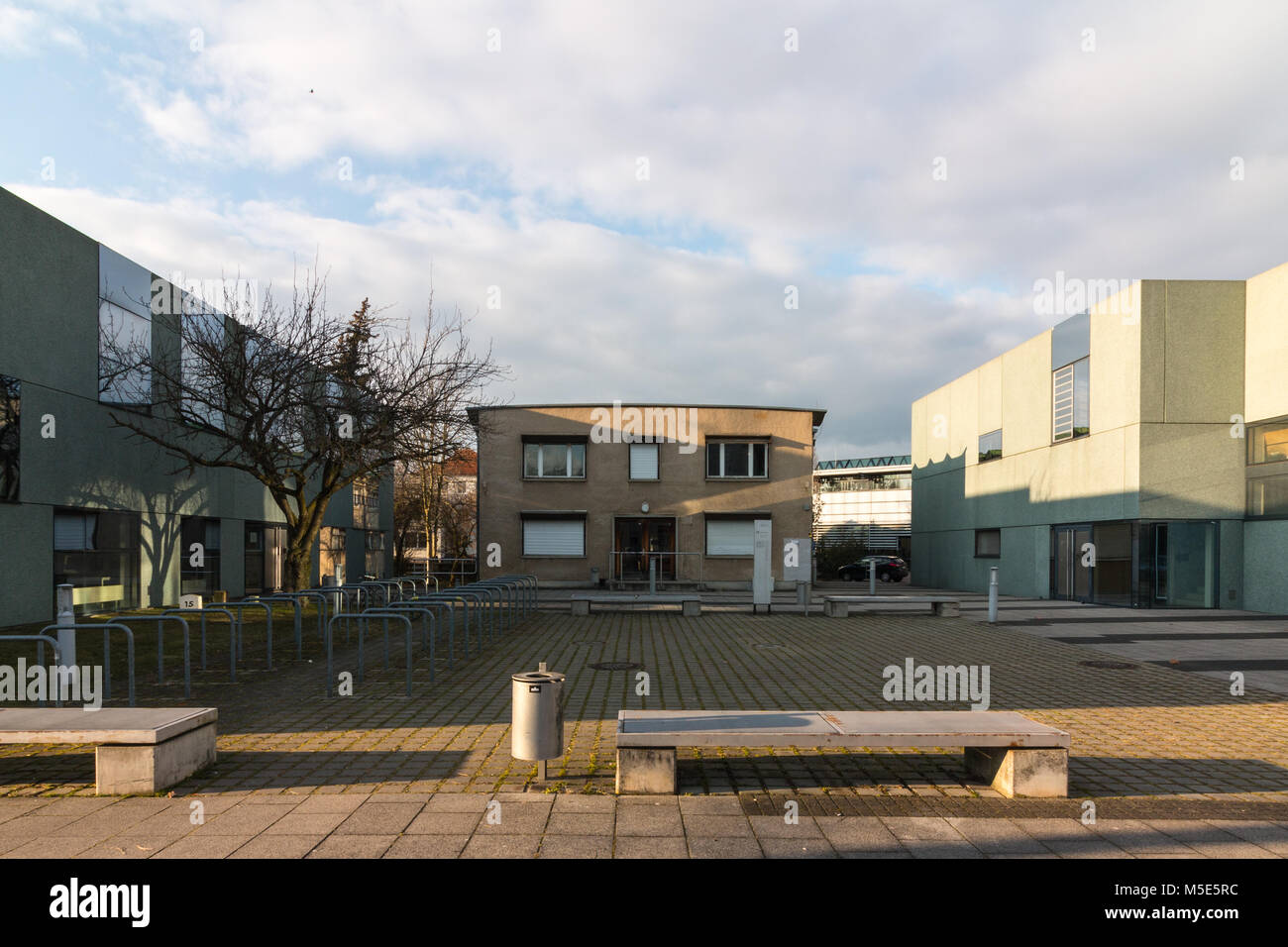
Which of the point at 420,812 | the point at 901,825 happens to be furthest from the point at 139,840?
the point at 901,825

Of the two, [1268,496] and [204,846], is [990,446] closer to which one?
[1268,496]

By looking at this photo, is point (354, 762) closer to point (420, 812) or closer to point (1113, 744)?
point (420, 812)

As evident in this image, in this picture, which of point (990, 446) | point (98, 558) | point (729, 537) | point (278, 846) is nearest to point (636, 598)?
point (98, 558)

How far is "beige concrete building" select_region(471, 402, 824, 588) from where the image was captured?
102 ft

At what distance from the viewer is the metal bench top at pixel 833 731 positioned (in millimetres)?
5320

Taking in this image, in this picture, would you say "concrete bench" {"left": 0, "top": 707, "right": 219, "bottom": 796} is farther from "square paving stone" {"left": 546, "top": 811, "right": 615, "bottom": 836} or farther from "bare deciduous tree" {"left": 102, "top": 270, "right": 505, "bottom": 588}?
"bare deciduous tree" {"left": 102, "top": 270, "right": 505, "bottom": 588}

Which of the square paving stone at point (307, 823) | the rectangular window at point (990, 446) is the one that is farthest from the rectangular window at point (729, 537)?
the square paving stone at point (307, 823)

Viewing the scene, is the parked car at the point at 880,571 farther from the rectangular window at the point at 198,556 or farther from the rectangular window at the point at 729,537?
→ the rectangular window at the point at 198,556

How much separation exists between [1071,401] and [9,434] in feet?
87.8

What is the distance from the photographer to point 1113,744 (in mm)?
Result: 6945

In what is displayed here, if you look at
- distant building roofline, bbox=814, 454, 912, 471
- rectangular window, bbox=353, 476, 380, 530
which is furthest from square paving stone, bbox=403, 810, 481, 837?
distant building roofline, bbox=814, 454, 912, 471

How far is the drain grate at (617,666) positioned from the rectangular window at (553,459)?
20540mm

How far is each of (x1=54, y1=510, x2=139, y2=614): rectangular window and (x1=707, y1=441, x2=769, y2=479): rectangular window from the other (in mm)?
19248
